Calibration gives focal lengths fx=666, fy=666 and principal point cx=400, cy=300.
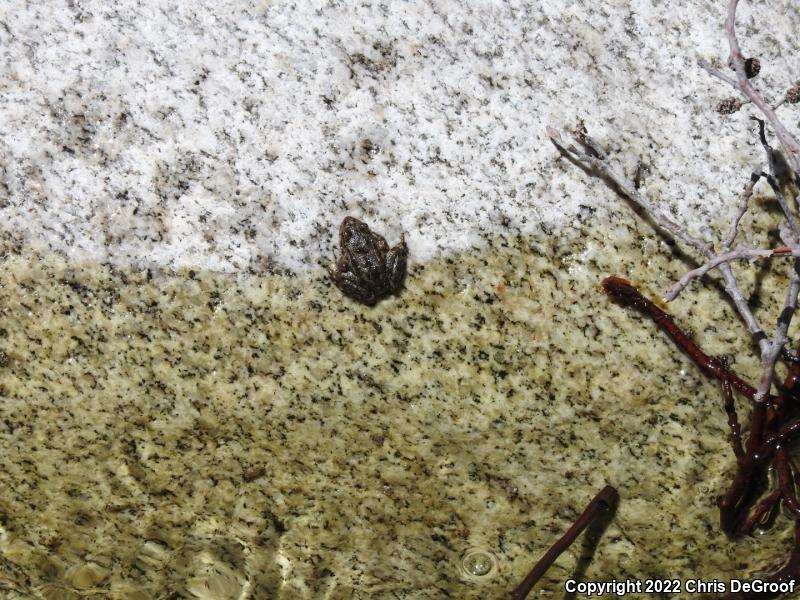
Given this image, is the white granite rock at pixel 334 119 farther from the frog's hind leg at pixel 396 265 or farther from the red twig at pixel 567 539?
the red twig at pixel 567 539

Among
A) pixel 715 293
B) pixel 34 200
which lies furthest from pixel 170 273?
pixel 715 293

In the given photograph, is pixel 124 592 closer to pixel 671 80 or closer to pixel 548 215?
pixel 548 215

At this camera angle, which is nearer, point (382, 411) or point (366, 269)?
point (366, 269)

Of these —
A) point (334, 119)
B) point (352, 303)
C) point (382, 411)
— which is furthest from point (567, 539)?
point (334, 119)

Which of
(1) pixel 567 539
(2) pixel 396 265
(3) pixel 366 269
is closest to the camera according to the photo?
(3) pixel 366 269

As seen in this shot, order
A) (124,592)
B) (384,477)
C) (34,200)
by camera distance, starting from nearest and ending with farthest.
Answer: (34,200), (384,477), (124,592)

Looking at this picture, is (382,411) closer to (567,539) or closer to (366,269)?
(366,269)

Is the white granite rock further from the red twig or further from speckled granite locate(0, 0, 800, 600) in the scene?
the red twig
